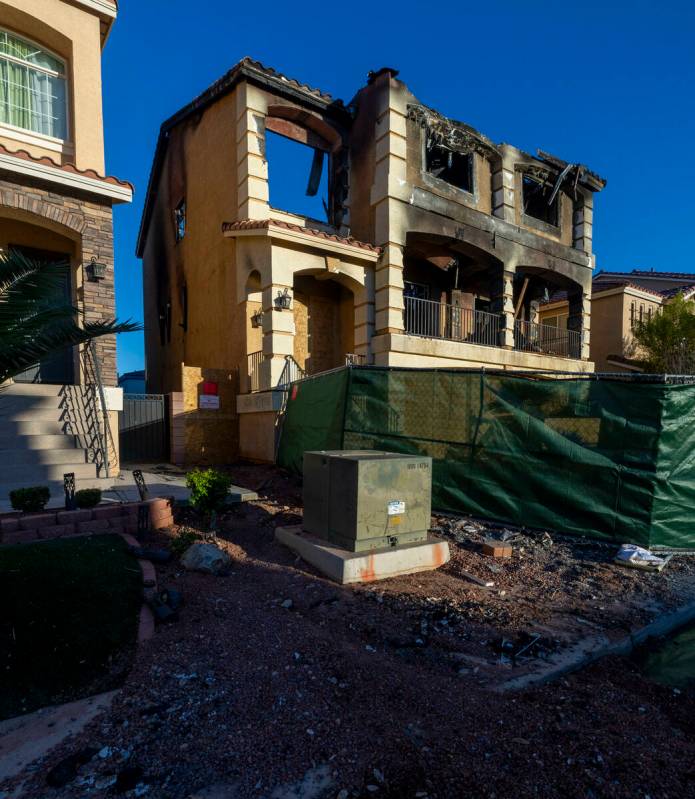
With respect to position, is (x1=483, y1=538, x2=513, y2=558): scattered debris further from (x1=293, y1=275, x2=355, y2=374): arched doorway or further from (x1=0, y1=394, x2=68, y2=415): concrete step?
(x1=293, y1=275, x2=355, y2=374): arched doorway

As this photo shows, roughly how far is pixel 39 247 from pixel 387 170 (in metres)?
8.07

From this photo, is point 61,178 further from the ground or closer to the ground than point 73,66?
closer to the ground

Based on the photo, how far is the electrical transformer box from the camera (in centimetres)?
467

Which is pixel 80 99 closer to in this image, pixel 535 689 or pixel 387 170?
pixel 387 170

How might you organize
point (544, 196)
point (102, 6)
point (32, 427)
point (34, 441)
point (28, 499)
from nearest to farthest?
1. point (28, 499)
2. point (34, 441)
3. point (32, 427)
4. point (102, 6)
5. point (544, 196)

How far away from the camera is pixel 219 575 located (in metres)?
4.65

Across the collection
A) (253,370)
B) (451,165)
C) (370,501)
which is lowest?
(370,501)

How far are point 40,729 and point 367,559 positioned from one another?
9.08 ft

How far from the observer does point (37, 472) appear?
23.1ft

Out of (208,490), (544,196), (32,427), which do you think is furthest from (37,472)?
(544,196)

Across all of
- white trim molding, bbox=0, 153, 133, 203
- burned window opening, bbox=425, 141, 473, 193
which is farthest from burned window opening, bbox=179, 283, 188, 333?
burned window opening, bbox=425, 141, 473, 193

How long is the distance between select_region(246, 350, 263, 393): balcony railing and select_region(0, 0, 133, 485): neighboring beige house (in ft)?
10.4

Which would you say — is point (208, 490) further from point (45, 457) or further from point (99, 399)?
point (99, 399)

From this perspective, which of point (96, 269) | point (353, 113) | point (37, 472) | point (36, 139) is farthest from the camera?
point (353, 113)
